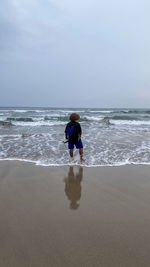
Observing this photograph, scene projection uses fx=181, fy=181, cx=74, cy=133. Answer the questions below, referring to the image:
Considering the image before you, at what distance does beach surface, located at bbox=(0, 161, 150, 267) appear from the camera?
5.39 ft

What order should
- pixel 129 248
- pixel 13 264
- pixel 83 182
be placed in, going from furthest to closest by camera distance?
pixel 83 182 < pixel 129 248 < pixel 13 264

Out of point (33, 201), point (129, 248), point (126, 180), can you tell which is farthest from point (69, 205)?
point (126, 180)

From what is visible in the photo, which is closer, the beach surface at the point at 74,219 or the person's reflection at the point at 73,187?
the beach surface at the point at 74,219

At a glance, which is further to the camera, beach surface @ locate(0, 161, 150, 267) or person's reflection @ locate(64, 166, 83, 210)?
person's reflection @ locate(64, 166, 83, 210)

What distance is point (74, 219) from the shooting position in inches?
86.8

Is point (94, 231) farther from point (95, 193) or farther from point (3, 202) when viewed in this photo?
point (3, 202)

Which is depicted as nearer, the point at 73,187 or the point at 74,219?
the point at 74,219

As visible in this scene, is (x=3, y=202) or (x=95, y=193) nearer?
(x=3, y=202)

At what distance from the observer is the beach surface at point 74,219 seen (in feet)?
5.39

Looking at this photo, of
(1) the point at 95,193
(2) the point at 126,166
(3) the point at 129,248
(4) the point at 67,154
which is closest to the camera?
(3) the point at 129,248

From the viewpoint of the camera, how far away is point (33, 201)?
8.64ft

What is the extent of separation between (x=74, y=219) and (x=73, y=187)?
963mm

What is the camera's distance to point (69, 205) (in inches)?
100

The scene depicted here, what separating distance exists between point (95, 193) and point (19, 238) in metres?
1.40
